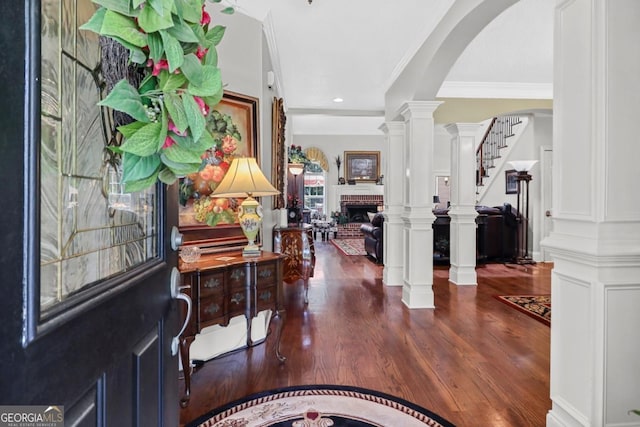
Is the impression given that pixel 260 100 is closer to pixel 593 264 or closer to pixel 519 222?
pixel 593 264

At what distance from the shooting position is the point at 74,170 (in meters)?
0.56

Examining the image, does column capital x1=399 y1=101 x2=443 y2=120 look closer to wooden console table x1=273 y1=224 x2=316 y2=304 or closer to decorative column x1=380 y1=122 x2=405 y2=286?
decorative column x1=380 y1=122 x2=405 y2=286

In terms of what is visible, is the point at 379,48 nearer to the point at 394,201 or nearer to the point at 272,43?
the point at 272,43

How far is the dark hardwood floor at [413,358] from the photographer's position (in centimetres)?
189

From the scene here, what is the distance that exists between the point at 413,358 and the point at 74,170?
2.43 m

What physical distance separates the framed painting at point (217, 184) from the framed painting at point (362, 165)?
818 centimetres

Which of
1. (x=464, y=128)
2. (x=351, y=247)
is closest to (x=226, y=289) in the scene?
(x=464, y=128)

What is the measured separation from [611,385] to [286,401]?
4.94ft

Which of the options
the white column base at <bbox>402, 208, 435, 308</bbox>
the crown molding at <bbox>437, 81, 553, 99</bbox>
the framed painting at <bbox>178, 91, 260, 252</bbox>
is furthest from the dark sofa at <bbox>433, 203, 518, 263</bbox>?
the framed painting at <bbox>178, 91, 260, 252</bbox>

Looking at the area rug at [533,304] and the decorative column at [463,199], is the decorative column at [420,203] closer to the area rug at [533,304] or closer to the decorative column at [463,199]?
the area rug at [533,304]

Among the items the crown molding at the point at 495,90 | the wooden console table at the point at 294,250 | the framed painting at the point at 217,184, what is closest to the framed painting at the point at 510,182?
the crown molding at the point at 495,90

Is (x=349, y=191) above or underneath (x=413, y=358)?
above

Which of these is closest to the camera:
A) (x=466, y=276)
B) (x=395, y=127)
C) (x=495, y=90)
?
(x=395, y=127)

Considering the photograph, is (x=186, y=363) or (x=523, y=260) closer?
(x=186, y=363)
